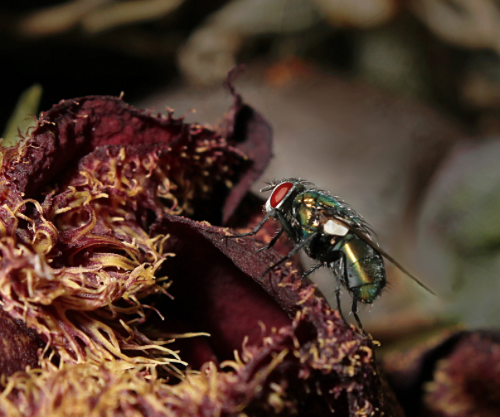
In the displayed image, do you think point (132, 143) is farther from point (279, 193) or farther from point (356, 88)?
point (356, 88)

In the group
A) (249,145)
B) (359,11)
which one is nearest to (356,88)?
(359,11)

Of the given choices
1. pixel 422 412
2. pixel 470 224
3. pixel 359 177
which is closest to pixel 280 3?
pixel 359 177

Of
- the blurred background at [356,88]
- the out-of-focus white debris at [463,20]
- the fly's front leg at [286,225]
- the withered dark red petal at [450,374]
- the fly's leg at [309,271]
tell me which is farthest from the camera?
the out-of-focus white debris at [463,20]

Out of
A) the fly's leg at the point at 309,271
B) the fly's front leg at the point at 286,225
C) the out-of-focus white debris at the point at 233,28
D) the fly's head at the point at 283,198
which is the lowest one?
the fly's leg at the point at 309,271

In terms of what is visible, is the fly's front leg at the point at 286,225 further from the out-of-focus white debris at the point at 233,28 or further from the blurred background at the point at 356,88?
the out-of-focus white debris at the point at 233,28

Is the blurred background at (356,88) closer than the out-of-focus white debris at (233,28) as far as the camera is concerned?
Yes

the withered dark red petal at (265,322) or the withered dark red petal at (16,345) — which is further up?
the withered dark red petal at (265,322)

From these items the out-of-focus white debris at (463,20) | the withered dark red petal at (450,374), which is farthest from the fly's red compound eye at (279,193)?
the out-of-focus white debris at (463,20)

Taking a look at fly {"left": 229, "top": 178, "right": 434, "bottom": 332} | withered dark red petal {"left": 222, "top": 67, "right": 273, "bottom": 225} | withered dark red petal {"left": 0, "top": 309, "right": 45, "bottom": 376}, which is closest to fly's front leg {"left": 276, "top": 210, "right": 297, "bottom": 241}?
fly {"left": 229, "top": 178, "right": 434, "bottom": 332}
